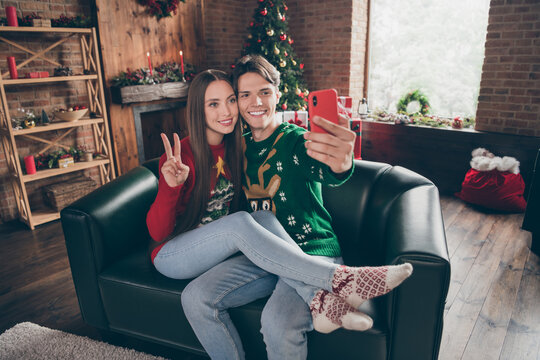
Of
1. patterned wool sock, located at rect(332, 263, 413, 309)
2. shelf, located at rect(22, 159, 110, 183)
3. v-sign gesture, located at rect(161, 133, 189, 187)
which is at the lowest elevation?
shelf, located at rect(22, 159, 110, 183)

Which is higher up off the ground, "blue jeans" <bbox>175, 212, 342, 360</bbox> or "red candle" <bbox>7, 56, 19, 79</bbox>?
"red candle" <bbox>7, 56, 19, 79</bbox>

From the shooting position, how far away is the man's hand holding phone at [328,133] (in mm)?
1084

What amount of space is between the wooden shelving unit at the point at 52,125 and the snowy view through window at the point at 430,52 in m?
3.13

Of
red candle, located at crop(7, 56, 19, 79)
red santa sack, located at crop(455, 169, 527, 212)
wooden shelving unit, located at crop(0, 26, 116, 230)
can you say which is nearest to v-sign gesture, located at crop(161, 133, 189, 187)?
wooden shelving unit, located at crop(0, 26, 116, 230)

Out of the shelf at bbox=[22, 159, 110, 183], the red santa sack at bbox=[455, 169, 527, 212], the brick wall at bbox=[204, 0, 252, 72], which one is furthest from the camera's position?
the brick wall at bbox=[204, 0, 252, 72]

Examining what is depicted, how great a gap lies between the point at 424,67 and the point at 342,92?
37.6 inches

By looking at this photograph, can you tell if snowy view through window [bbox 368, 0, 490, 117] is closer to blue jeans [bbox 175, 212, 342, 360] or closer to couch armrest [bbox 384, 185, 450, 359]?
couch armrest [bbox 384, 185, 450, 359]

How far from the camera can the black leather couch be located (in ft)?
3.93

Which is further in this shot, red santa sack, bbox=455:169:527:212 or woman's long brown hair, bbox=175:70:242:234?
red santa sack, bbox=455:169:527:212

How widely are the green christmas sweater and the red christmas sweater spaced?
0.40 feet

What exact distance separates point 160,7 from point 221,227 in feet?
11.4

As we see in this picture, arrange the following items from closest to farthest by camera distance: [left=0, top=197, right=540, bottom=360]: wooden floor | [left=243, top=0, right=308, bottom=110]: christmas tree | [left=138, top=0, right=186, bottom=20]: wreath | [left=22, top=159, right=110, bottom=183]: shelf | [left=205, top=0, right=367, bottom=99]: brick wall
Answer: [left=0, top=197, right=540, bottom=360]: wooden floor → [left=22, top=159, right=110, bottom=183]: shelf → [left=138, top=0, right=186, bottom=20]: wreath → [left=243, top=0, right=308, bottom=110]: christmas tree → [left=205, top=0, right=367, bottom=99]: brick wall

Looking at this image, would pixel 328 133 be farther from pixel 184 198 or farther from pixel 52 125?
pixel 52 125

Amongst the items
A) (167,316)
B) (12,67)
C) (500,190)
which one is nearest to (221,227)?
(167,316)
